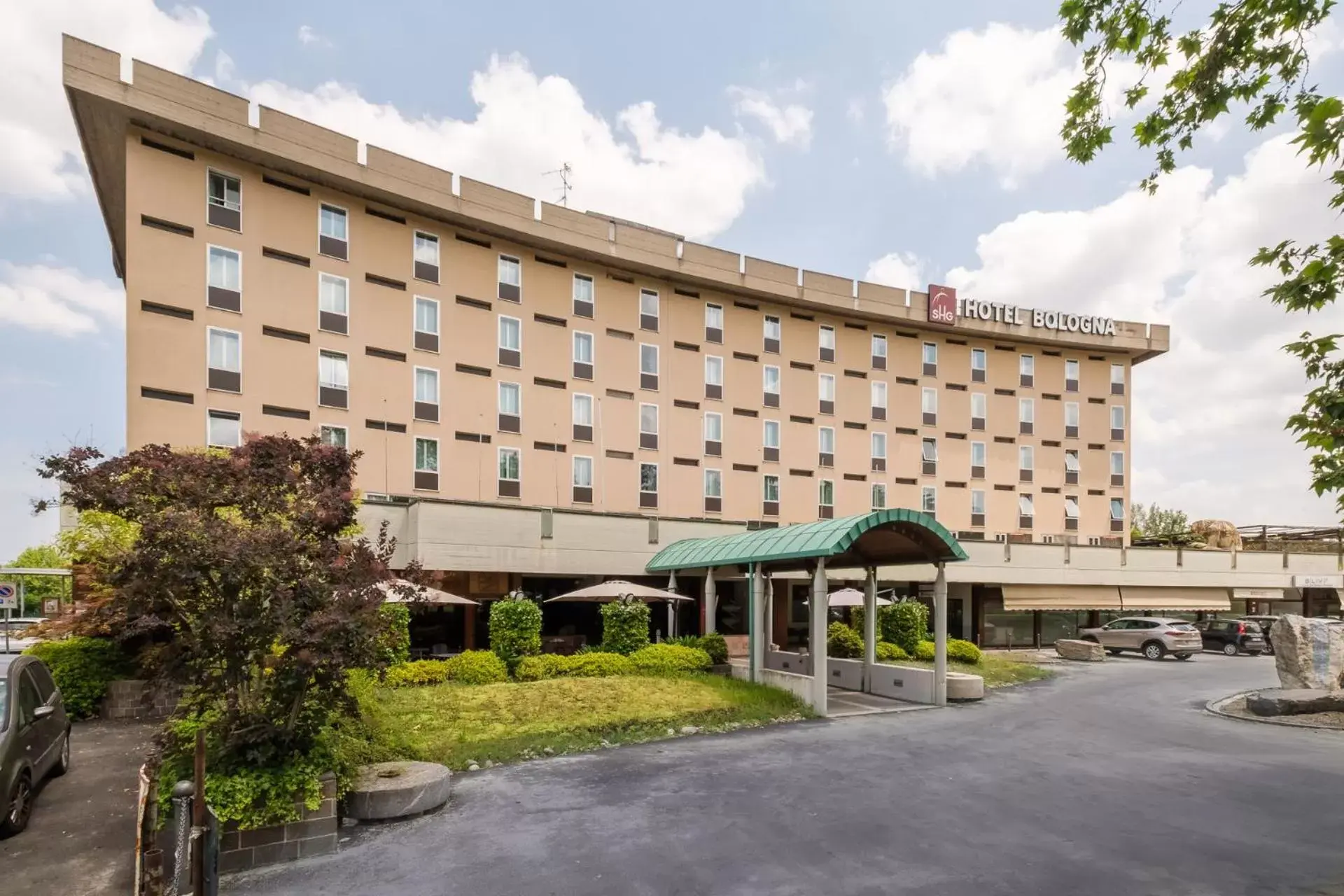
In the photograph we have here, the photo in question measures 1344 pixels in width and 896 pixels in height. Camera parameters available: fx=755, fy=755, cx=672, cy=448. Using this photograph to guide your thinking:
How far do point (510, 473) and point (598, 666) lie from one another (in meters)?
12.6

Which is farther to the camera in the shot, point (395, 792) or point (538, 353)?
point (538, 353)

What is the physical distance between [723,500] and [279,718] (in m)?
26.6

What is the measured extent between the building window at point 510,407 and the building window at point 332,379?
5.69 m

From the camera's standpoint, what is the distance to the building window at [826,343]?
37438mm

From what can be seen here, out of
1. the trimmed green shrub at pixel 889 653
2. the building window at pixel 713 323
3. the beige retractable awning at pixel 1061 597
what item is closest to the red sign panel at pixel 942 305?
the building window at pixel 713 323

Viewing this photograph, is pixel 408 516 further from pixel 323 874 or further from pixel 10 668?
pixel 323 874

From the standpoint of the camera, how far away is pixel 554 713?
14.9 metres


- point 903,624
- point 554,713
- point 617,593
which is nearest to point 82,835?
point 554,713

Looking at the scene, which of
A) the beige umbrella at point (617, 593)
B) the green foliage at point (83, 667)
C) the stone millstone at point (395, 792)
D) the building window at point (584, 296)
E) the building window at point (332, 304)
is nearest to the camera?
the stone millstone at point (395, 792)

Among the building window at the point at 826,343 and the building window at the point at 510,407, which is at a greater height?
the building window at the point at 826,343

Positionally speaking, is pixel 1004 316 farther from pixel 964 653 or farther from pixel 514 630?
pixel 514 630

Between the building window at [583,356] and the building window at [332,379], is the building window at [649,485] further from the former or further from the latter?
the building window at [332,379]

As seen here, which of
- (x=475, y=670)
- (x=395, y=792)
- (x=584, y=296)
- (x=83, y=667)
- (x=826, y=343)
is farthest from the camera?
(x=826, y=343)

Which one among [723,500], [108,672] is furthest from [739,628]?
[108,672]
